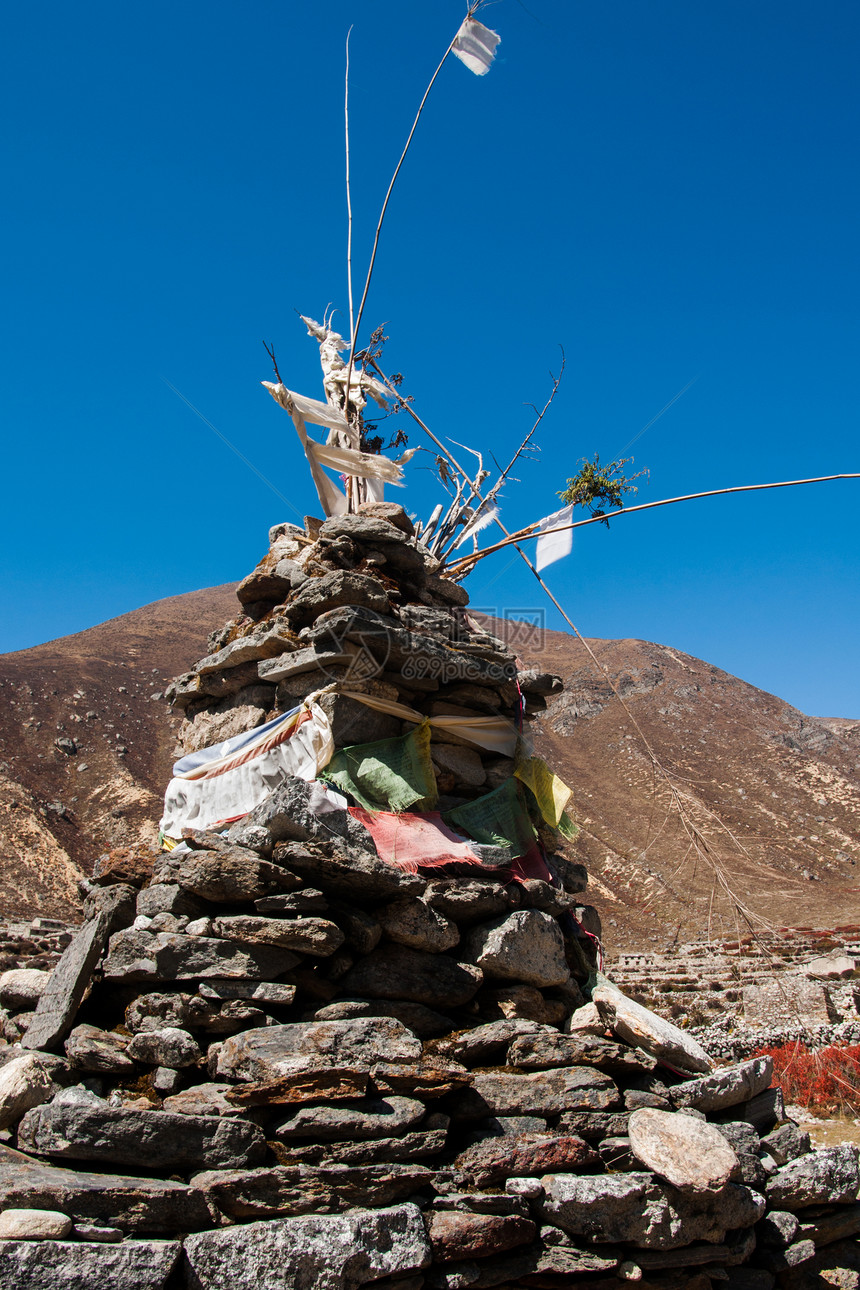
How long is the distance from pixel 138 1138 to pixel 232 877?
134 cm

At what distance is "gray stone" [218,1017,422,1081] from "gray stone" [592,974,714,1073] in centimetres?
161

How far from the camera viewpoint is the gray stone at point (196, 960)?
420 cm

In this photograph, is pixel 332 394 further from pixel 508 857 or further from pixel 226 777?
pixel 508 857

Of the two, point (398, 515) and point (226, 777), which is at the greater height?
point (398, 515)

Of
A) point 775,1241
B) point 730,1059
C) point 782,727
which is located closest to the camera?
point 775,1241

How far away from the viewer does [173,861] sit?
191 inches

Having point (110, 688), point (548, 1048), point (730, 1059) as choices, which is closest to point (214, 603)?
point (110, 688)

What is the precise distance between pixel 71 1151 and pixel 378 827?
258cm

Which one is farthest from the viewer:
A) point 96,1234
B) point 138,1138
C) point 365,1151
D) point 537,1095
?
point 537,1095

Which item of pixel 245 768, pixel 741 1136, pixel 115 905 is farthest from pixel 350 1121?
pixel 245 768

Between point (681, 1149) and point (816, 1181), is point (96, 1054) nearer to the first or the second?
point (681, 1149)

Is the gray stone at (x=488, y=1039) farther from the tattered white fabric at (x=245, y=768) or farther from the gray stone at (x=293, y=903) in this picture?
the tattered white fabric at (x=245, y=768)

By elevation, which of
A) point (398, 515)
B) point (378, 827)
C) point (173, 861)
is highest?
point (398, 515)

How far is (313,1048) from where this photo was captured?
382cm
